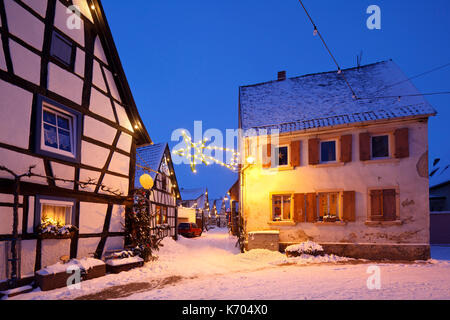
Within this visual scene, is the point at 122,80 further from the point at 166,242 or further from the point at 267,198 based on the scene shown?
the point at 166,242

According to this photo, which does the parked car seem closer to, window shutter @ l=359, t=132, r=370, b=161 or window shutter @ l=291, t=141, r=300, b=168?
window shutter @ l=291, t=141, r=300, b=168

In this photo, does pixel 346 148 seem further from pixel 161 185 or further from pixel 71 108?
pixel 161 185

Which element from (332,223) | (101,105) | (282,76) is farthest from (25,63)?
(282,76)

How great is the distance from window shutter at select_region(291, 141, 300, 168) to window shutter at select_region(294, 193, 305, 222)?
1374mm

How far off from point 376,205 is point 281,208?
3.85m

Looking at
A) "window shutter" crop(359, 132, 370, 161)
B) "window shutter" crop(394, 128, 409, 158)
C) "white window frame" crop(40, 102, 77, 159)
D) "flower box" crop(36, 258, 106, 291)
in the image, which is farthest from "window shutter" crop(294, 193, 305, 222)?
"white window frame" crop(40, 102, 77, 159)

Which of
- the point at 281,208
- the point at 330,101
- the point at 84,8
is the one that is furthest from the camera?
the point at 330,101

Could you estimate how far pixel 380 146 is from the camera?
11945mm

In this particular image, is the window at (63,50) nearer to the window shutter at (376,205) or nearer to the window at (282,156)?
the window at (282,156)

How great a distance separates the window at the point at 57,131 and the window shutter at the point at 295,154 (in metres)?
8.56

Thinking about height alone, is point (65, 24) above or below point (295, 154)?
above

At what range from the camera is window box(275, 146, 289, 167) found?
1310 cm

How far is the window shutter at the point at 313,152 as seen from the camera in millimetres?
12391

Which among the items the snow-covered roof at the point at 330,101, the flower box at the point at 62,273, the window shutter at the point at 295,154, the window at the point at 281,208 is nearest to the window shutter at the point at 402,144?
the snow-covered roof at the point at 330,101
